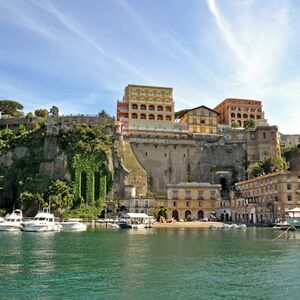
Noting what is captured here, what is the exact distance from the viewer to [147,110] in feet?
323

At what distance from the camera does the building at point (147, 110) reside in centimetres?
9506

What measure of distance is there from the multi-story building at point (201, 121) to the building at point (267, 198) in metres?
18.9

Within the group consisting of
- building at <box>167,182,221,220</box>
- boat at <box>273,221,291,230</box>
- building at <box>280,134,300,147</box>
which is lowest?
boat at <box>273,221,291,230</box>

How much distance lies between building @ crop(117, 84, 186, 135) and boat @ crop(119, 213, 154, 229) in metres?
25.2

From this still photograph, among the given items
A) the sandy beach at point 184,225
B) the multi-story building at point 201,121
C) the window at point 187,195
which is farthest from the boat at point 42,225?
the multi-story building at point 201,121

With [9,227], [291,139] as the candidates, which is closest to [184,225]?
[9,227]

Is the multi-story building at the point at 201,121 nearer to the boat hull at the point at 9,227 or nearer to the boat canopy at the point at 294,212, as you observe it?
the boat canopy at the point at 294,212

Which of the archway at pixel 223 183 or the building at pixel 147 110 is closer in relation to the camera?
the archway at pixel 223 183

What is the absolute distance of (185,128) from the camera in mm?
96625

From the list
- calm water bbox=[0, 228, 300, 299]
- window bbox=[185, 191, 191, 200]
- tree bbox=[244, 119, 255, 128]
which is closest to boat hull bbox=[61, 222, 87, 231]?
calm water bbox=[0, 228, 300, 299]

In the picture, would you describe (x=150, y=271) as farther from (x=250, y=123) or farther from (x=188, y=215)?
(x=250, y=123)

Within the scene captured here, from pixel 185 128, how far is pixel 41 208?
37188 millimetres

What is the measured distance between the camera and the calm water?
2144 centimetres

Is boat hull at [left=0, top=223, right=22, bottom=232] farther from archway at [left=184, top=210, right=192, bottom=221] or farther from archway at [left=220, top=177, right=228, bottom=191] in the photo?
archway at [left=220, top=177, right=228, bottom=191]
